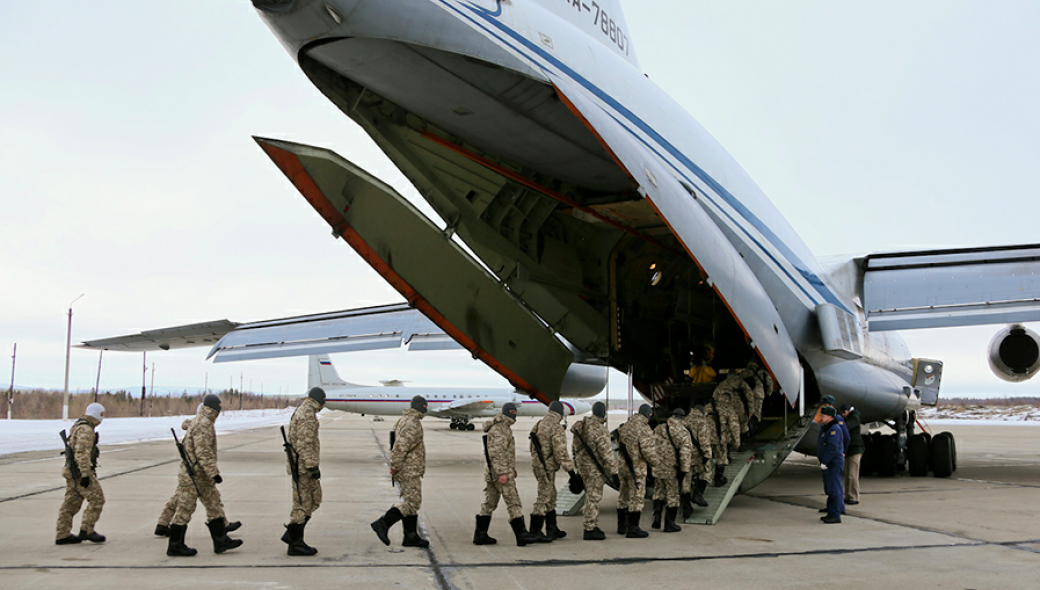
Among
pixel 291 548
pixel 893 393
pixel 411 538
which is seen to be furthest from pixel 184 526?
pixel 893 393

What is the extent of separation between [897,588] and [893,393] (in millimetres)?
7708

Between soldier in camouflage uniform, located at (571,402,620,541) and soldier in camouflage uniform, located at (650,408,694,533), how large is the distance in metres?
0.49

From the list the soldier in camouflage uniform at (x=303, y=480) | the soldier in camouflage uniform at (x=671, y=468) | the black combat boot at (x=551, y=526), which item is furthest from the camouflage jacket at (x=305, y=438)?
the soldier in camouflage uniform at (x=671, y=468)

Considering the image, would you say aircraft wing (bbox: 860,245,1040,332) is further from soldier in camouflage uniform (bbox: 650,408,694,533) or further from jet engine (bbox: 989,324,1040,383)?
soldier in camouflage uniform (bbox: 650,408,694,533)

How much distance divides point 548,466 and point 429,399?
29.0 m

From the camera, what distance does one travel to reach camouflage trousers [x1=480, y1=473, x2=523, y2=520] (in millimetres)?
6359

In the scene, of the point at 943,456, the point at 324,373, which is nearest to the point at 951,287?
the point at 943,456

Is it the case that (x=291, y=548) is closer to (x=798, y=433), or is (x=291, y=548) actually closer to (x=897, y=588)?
(x=897, y=588)

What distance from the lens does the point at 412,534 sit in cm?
622

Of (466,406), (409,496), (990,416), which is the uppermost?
(409,496)

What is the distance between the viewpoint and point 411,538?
6191mm

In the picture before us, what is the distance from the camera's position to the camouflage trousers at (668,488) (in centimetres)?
724

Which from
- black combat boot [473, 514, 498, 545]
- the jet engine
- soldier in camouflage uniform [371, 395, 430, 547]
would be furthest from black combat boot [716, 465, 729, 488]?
the jet engine

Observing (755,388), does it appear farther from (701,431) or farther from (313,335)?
(313,335)
